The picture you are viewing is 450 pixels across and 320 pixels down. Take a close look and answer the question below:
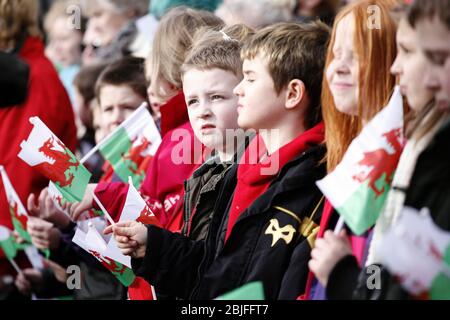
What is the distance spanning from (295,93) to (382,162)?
3.53 ft

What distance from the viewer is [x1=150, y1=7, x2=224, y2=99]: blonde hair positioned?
583 cm

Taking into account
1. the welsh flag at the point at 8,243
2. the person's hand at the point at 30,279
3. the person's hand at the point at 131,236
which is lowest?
the person's hand at the point at 30,279

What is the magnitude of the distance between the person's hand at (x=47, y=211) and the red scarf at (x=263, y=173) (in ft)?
6.69

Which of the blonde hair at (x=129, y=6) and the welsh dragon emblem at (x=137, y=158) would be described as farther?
the blonde hair at (x=129, y=6)

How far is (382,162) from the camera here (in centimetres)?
Result: 375

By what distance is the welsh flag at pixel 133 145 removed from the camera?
6.38m

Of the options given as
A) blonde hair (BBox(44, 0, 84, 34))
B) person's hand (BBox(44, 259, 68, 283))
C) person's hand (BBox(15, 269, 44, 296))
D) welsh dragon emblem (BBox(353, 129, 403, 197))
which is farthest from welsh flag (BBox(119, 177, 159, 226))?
blonde hair (BBox(44, 0, 84, 34))

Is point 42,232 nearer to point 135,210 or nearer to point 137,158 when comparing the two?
point 137,158

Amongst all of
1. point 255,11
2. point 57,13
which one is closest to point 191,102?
point 255,11

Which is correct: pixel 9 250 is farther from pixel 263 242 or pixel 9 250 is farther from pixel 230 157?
pixel 263 242

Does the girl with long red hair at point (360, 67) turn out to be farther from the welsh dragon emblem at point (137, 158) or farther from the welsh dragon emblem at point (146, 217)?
the welsh dragon emblem at point (137, 158)

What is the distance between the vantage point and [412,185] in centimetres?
343

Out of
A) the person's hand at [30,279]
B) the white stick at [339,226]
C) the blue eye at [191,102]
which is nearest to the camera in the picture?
the white stick at [339,226]

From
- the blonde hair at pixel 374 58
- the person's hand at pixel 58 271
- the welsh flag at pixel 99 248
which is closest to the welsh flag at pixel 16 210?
the person's hand at pixel 58 271
